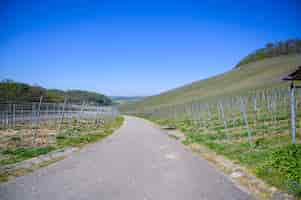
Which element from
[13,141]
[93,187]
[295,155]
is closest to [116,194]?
[93,187]

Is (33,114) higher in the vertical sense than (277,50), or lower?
lower

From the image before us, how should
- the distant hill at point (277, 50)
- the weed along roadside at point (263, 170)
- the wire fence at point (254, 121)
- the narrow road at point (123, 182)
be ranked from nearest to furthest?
the narrow road at point (123, 182), the weed along roadside at point (263, 170), the wire fence at point (254, 121), the distant hill at point (277, 50)

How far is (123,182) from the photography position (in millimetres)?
4422

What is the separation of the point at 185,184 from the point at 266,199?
5.09ft

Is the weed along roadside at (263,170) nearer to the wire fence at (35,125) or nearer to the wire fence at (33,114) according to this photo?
the wire fence at (35,125)

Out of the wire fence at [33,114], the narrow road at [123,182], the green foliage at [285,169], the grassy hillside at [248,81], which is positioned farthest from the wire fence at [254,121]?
the grassy hillside at [248,81]

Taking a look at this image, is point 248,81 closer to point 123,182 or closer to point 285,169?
point 285,169

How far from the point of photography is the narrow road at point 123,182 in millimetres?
3748

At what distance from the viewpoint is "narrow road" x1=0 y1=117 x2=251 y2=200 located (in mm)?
3748

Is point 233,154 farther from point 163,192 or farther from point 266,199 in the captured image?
point 163,192

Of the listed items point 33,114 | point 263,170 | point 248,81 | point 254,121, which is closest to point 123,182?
point 263,170

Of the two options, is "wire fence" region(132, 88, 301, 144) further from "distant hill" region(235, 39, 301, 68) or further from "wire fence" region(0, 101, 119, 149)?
"distant hill" region(235, 39, 301, 68)

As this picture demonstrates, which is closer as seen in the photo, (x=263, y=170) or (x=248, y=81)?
(x=263, y=170)

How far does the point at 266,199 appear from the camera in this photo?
147 inches
